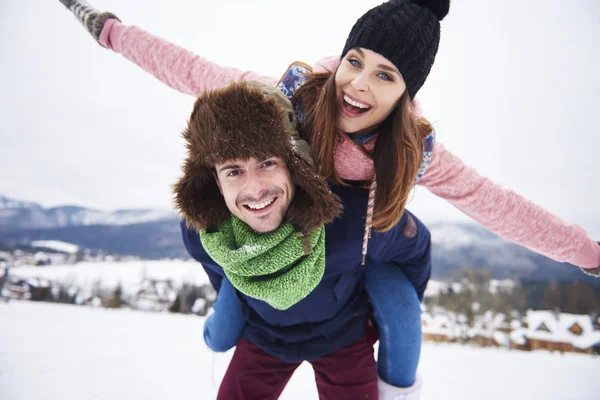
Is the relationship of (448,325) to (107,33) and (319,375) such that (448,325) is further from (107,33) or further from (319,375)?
(107,33)

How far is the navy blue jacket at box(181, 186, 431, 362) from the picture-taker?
1.17 metres

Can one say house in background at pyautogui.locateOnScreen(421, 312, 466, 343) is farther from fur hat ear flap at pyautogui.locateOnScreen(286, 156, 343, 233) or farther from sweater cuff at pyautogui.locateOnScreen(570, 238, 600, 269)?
fur hat ear flap at pyautogui.locateOnScreen(286, 156, 343, 233)

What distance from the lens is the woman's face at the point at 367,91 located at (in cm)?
115

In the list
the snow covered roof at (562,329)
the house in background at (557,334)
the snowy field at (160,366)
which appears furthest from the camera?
the snow covered roof at (562,329)

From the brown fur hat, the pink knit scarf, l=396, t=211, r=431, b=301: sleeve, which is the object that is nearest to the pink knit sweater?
l=396, t=211, r=431, b=301: sleeve

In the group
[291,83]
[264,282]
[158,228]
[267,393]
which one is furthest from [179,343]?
[158,228]

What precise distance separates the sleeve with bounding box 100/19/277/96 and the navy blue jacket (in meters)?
0.77

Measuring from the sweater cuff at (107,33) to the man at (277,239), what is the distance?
1.22m

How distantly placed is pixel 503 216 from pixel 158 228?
6076 centimetres

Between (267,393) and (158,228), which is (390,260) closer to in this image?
(267,393)

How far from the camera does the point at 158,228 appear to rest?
56000 mm

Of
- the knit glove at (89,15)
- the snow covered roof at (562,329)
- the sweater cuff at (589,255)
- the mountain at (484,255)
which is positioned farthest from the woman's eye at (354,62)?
the mountain at (484,255)

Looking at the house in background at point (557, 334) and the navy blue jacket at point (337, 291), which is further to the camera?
the house in background at point (557, 334)

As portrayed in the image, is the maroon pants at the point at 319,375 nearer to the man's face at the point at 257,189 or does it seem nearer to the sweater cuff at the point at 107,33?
the man's face at the point at 257,189
